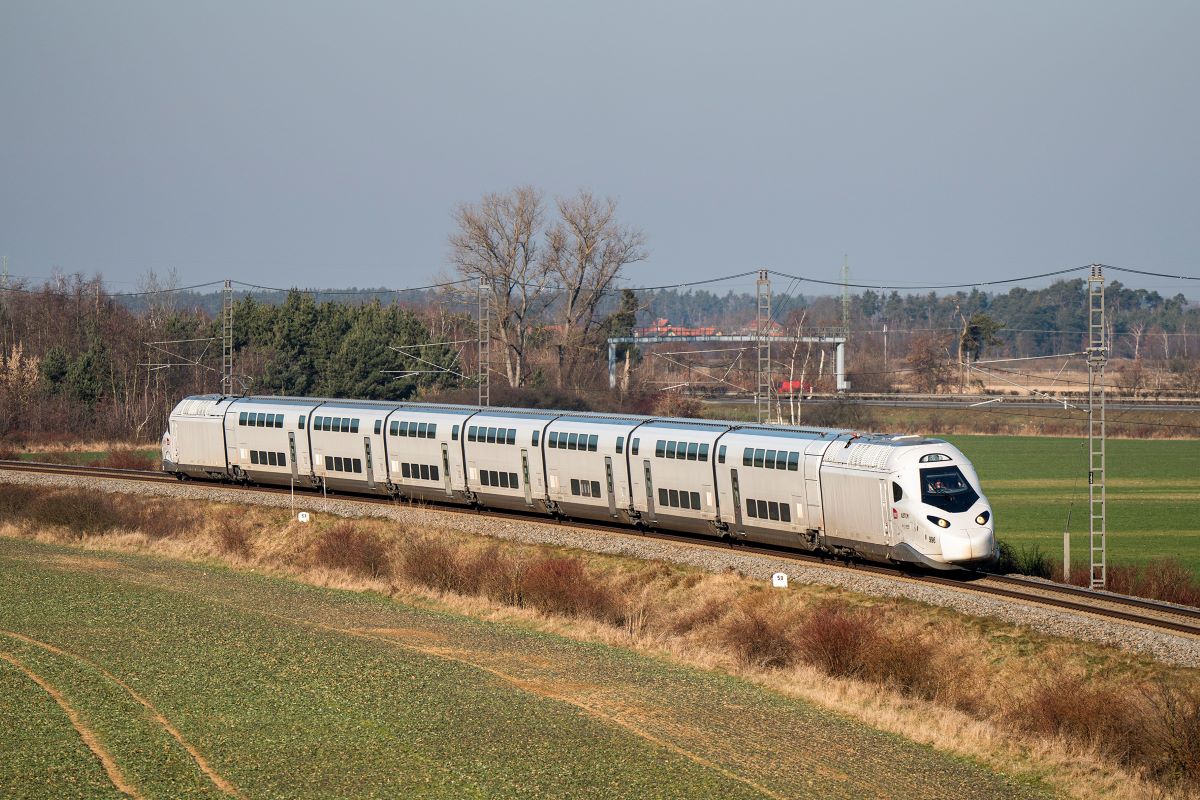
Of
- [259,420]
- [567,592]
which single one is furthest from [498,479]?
[259,420]

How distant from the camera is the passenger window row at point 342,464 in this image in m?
52.9

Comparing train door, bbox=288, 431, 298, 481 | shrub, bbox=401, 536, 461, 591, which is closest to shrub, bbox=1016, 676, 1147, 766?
shrub, bbox=401, 536, 461, 591

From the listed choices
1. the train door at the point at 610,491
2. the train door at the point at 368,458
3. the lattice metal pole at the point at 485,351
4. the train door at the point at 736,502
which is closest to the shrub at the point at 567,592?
the train door at the point at 610,491

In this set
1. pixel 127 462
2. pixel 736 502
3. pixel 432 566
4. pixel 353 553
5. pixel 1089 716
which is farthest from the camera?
pixel 127 462

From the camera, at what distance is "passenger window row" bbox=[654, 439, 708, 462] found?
4038 cm

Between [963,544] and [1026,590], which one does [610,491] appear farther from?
[1026,590]

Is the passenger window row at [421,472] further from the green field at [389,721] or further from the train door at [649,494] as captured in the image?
the green field at [389,721]

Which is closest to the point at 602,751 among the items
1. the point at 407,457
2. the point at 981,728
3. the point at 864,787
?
the point at 864,787

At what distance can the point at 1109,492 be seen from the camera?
66.7 metres

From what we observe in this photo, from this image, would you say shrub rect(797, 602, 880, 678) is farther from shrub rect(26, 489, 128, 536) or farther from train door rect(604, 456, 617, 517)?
shrub rect(26, 489, 128, 536)

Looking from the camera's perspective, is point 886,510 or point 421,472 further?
point 421,472

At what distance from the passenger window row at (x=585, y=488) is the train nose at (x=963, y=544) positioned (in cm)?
1401

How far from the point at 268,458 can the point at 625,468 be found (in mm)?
20020

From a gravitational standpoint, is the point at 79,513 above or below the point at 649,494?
below
